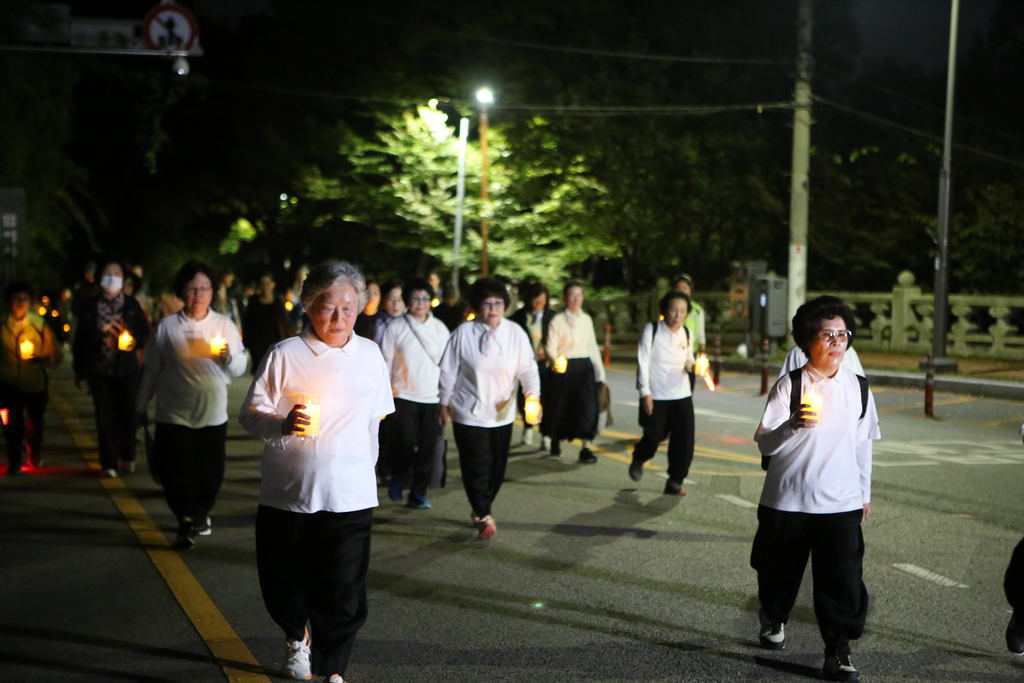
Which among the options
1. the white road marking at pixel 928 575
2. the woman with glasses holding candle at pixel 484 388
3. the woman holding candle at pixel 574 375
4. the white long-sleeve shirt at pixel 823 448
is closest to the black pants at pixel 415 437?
the woman with glasses holding candle at pixel 484 388

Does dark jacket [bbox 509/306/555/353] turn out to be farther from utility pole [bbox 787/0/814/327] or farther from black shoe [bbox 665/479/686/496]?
utility pole [bbox 787/0/814/327]

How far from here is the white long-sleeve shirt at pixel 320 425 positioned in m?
4.29

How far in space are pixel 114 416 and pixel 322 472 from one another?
6.24 metres

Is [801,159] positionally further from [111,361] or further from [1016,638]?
[1016,638]

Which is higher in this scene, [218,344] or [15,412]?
[218,344]

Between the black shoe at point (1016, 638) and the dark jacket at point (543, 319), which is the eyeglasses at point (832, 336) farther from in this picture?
the dark jacket at point (543, 319)

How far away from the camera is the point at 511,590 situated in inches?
239

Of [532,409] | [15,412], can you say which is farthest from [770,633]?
[15,412]

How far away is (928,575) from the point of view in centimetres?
639

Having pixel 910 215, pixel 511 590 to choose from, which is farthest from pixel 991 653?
pixel 910 215

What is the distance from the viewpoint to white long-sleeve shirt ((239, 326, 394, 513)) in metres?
4.29

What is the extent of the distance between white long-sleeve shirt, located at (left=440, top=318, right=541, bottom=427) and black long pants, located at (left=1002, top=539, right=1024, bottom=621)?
11.1 ft

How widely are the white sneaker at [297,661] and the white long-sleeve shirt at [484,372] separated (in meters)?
2.87

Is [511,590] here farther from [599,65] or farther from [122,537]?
[599,65]
